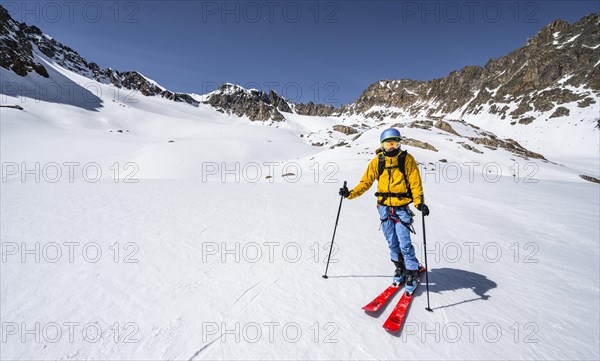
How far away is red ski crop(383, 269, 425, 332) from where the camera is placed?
3450 mm

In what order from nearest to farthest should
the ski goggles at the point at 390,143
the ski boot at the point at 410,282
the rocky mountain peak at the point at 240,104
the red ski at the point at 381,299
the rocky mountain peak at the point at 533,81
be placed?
the red ski at the point at 381,299
the ski boot at the point at 410,282
the ski goggles at the point at 390,143
the rocky mountain peak at the point at 533,81
the rocky mountain peak at the point at 240,104

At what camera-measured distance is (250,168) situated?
104 feet

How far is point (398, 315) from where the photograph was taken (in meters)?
3.69

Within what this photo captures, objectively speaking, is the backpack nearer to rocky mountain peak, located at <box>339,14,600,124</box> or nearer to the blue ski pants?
the blue ski pants

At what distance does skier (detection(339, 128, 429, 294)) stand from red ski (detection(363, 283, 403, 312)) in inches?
8.0

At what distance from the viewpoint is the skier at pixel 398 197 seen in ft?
14.5

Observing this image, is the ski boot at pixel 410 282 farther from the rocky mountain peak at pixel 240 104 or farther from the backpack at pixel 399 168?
the rocky mountain peak at pixel 240 104

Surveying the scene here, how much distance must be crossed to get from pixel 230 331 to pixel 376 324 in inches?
77.7

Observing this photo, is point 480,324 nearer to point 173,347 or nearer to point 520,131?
point 173,347

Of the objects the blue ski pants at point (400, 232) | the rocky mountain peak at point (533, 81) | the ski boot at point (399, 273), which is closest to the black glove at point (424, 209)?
the blue ski pants at point (400, 232)

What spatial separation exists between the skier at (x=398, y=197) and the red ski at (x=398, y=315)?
0.64 ft

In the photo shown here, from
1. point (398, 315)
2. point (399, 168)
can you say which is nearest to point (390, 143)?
point (399, 168)

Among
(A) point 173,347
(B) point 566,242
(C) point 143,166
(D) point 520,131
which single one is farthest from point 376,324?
(D) point 520,131

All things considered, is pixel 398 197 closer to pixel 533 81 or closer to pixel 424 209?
pixel 424 209
